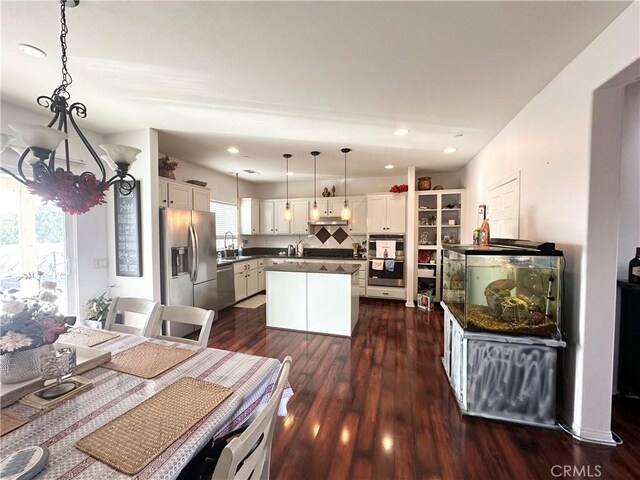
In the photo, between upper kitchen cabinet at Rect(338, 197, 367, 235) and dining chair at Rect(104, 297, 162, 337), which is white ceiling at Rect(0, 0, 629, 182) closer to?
dining chair at Rect(104, 297, 162, 337)

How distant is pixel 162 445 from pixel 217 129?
311 cm

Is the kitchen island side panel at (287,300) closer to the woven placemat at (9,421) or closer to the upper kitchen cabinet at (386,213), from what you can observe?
the upper kitchen cabinet at (386,213)

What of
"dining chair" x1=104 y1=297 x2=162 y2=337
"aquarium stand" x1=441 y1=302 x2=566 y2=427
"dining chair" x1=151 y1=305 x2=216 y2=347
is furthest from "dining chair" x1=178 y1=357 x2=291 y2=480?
"aquarium stand" x1=441 y1=302 x2=566 y2=427

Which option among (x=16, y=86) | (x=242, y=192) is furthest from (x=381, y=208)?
(x=16, y=86)

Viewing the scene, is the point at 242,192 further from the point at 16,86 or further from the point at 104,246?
the point at 16,86

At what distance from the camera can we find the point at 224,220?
5.83m

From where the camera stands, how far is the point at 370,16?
56.9 inches

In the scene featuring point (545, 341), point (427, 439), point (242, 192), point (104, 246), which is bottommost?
point (427, 439)

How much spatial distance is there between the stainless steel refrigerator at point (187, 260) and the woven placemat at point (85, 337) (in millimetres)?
1619

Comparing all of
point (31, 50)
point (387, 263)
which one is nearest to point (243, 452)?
point (31, 50)

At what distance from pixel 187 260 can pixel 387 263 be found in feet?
11.9

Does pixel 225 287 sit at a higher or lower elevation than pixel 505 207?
lower

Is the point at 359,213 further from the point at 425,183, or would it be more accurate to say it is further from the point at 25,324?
the point at 25,324

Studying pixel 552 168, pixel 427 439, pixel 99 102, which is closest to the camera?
pixel 427 439
